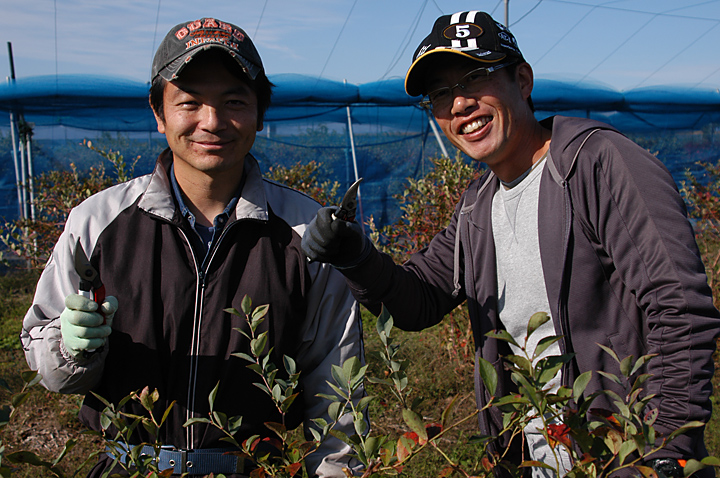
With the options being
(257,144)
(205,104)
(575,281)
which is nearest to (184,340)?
(205,104)

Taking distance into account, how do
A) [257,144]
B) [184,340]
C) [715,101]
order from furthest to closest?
[715,101] < [257,144] < [184,340]

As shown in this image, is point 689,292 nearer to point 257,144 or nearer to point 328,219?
point 328,219

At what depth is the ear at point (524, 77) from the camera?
1.66m

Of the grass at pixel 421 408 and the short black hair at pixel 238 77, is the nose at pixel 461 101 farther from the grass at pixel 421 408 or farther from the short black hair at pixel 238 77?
the grass at pixel 421 408

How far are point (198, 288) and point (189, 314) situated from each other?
0.07 metres

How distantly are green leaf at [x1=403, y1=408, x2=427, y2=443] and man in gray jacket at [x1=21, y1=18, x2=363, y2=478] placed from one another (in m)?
0.79

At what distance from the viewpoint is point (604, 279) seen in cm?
144

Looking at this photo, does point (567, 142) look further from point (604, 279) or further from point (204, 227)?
point (204, 227)

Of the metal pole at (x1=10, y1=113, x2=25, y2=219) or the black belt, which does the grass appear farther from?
the metal pole at (x1=10, y1=113, x2=25, y2=219)

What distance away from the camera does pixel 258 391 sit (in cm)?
154

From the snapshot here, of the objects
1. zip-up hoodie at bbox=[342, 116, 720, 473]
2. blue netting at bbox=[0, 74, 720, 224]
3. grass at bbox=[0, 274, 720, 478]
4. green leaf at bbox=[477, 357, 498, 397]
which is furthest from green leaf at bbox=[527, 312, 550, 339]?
blue netting at bbox=[0, 74, 720, 224]

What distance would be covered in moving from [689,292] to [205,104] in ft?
4.27

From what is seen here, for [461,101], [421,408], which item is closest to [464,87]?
[461,101]

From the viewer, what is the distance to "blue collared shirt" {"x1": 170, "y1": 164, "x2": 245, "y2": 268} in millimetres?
1620
